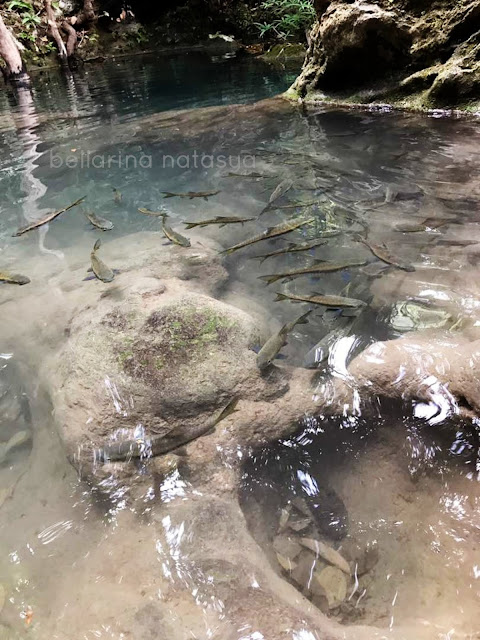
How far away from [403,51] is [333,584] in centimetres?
1017

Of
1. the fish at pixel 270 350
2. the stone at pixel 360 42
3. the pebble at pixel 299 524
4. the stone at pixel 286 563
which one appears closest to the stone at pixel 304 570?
the stone at pixel 286 563

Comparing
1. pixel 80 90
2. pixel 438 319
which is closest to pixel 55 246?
pixel 438 319

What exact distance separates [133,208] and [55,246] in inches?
52.0

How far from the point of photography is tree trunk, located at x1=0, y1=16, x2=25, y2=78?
1520 cm

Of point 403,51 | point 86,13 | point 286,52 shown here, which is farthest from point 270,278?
point 86,13

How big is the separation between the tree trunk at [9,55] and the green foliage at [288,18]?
1039 centimetres

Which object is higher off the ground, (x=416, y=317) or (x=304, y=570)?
(x=416, y=317)

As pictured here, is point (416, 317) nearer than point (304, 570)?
No

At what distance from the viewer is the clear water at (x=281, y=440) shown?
1.87m

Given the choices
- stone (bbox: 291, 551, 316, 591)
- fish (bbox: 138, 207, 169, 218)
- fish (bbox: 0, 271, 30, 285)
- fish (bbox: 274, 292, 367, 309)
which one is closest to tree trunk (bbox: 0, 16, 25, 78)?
fish (bbox: 138, 207, 169, 218)

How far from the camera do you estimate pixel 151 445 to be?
2596mm

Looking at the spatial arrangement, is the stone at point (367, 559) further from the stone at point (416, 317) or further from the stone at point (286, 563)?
the stone at point (416, 317)

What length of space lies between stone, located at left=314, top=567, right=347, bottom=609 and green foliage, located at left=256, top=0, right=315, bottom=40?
18862 millimetres

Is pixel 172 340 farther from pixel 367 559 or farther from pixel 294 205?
pixel 294 205
